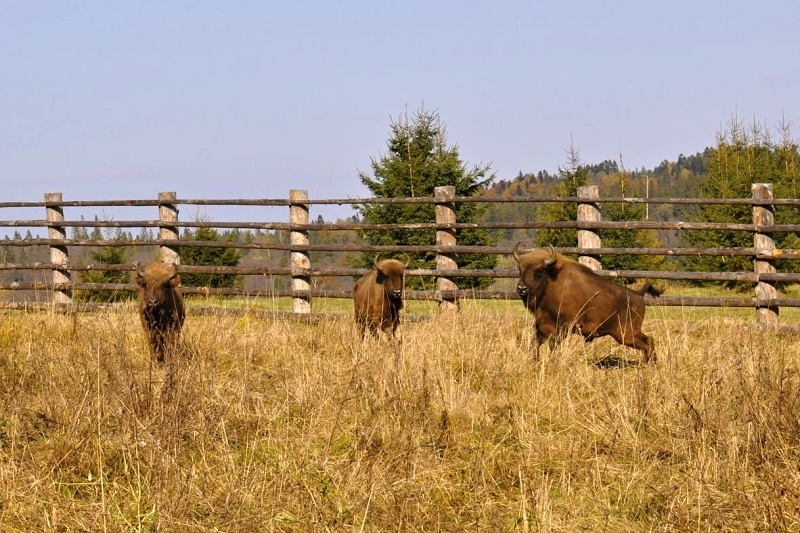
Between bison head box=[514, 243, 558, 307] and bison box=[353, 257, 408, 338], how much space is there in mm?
1383

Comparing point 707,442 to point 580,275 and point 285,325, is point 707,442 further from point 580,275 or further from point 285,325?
point 285,325

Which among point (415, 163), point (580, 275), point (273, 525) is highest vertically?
point (415, 163)

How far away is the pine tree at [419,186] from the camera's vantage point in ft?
63.6

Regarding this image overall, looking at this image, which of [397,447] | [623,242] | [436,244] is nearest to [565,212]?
[623,242]

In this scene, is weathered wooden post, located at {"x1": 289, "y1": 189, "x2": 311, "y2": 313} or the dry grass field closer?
the dry grass field

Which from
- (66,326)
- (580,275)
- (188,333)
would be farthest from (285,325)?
(580,275)

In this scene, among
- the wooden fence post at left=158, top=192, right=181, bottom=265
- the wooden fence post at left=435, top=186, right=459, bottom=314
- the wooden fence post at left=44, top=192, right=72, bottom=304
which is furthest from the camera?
the wooden fence post at left=44, top=192, right=72, bottom=304

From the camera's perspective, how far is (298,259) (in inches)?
559

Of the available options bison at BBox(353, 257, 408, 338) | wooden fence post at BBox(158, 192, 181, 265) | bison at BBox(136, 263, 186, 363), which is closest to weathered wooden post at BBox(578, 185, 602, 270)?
bison at BBox(353, 257, 408, 338)

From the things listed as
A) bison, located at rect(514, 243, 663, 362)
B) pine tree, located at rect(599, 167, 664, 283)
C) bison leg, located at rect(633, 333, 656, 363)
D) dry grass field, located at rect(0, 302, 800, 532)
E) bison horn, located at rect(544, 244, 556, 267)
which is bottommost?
dry grass field, located at rect(0, 302, 800, 532)

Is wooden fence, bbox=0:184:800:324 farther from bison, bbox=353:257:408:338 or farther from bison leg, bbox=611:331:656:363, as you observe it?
bison leg, bbox=611:331:656:363

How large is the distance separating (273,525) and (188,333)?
5338 millimetres

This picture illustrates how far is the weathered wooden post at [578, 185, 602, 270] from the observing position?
42.1 ft

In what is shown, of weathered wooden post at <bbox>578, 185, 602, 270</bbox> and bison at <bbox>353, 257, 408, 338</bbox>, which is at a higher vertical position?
weathered wooden post at <bbox>578, 185, 602, 270</bbox>
